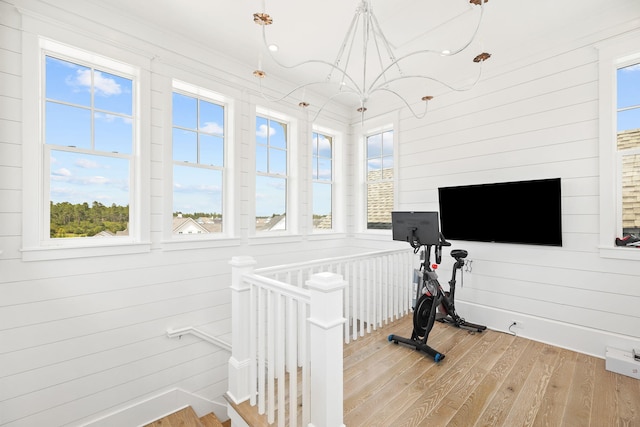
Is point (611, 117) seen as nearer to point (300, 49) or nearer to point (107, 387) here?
point (300, 49)

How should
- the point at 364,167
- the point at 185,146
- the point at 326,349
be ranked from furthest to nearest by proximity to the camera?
the point at 364,167, the point at 185,146, the point at 326,349

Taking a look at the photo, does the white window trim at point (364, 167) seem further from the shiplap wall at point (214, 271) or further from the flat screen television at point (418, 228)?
the flat screen television at point (418, 228)

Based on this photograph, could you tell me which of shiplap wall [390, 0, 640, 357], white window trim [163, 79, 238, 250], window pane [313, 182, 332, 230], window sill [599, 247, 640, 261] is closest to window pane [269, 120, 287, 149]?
white window trim [163, 79, 238, 250]

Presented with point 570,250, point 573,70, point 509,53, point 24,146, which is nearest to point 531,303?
point 570,250

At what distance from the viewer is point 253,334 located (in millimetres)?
2260

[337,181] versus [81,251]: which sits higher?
[337,181]

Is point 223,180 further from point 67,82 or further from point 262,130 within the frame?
point 67,82

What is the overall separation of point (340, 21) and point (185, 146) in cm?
212

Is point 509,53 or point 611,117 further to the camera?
point 509,53

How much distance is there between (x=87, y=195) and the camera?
8.71ft

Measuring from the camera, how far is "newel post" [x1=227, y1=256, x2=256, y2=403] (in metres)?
2.25

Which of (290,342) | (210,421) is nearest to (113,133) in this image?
(290,342)

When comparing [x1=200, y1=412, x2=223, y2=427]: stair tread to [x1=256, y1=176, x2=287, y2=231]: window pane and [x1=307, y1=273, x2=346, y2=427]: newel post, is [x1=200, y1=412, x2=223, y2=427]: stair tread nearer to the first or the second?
[x1=307, y1=273, x2=346, y2=427]: newel post

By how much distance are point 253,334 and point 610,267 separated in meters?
3.30
